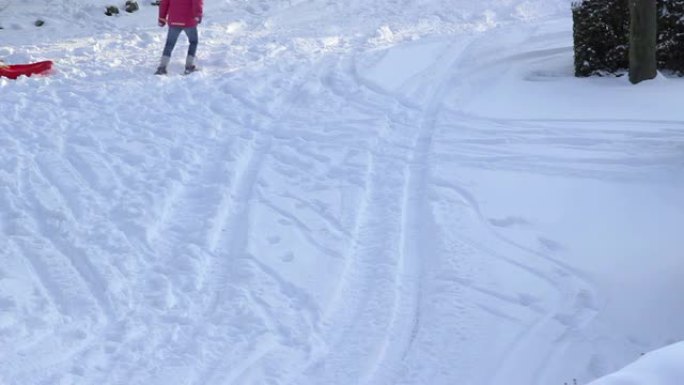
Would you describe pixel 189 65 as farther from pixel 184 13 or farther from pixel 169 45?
pixel 184 13

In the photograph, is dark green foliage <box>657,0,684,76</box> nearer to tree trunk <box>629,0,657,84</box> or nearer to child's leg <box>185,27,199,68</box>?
tree trunk <box>629,0,657,84</box>

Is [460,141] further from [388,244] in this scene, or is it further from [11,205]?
[11,205]

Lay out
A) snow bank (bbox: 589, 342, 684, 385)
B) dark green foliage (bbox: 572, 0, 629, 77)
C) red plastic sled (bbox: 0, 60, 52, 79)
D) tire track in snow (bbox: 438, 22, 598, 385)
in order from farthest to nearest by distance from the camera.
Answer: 1. red plastic sled (bbox: 0, 60, 52, 79)
2. dark green foliage (bbox: 572, 0, 629, 77)
3. tire track in snow (bbox: 438, 22, 598, 385)
4. snow bank (bbox: 589, 342, 684, 385)

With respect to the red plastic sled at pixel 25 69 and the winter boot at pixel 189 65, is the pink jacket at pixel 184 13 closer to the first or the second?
the winter boot at pixel 189 65

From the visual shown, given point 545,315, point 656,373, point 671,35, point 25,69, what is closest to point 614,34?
point 671,35

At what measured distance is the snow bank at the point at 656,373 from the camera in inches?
88.2

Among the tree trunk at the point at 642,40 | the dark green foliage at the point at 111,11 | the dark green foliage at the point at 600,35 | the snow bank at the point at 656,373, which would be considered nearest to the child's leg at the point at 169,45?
the dark green foliage at the point at 111,11

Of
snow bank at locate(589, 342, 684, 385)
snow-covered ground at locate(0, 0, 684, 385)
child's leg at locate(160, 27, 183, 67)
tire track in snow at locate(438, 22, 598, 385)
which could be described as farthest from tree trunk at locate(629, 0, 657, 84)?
snow bank at locate(589, 342, 684, 385)

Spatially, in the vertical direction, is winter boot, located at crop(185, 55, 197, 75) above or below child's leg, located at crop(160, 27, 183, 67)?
below

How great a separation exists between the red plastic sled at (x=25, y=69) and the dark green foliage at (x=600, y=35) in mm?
5671

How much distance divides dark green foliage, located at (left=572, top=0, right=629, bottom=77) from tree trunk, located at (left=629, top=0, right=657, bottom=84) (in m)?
0.43

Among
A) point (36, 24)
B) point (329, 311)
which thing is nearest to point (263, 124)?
point (329, 311)

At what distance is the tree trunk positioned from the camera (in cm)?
884

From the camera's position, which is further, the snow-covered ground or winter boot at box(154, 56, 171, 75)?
winter boot at box(154, 56, 171, 75)
